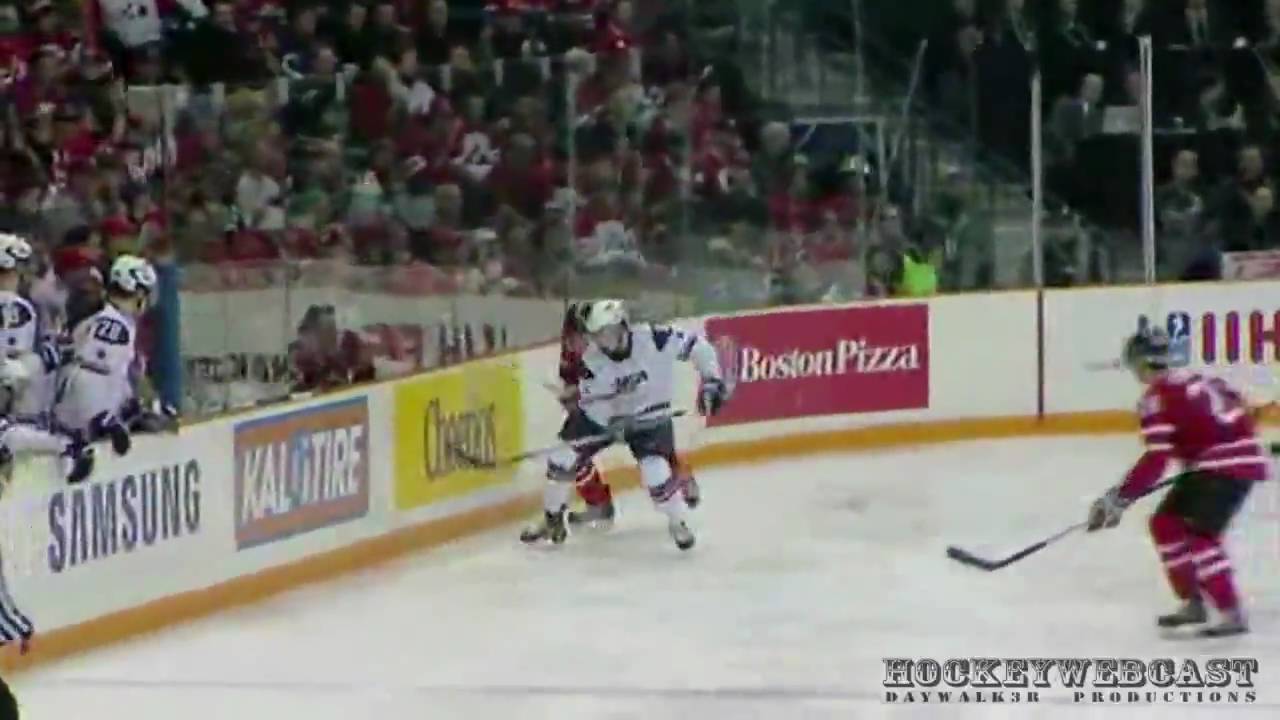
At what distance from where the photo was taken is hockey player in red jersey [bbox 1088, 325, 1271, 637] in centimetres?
641

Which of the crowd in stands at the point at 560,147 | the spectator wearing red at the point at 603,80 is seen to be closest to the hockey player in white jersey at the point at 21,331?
the crowd in stands at the point at 560,147

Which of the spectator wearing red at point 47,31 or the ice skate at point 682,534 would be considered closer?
the ice skate at point 682,534

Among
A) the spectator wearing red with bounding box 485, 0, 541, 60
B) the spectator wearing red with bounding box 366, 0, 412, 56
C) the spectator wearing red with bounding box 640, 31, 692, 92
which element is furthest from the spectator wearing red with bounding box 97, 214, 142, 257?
the spectator wearing red with bounding box 485, 0, 541, 60

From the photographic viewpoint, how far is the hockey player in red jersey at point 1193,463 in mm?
6414

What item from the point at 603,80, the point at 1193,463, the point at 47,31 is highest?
the point at 47,31

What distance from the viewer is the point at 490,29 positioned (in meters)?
11.5

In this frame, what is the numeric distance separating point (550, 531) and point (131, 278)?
2029 millimetres

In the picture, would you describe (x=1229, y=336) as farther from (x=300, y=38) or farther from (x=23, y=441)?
(x=23, y=441)

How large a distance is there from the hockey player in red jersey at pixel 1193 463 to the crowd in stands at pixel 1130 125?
4588mm

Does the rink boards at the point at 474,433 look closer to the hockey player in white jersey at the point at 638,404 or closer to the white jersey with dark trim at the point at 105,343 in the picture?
the white jersey with dark trim at the point at 105,343

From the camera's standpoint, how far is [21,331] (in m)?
6.82

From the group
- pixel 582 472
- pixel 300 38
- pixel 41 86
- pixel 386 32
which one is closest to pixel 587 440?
pixel 582 472

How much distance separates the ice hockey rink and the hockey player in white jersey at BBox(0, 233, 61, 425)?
2.51ft

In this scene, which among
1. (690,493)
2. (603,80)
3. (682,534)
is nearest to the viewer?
(682,534)
